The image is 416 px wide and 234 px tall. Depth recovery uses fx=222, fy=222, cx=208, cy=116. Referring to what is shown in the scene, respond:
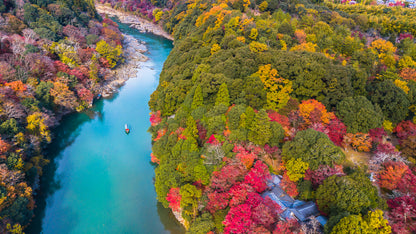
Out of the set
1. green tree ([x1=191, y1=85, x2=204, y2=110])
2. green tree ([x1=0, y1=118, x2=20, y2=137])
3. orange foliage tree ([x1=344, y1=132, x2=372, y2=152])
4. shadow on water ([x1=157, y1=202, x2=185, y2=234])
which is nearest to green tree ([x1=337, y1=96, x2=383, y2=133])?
orange foliage tree ([x1=344, y1=132, x2=372, y2=152])

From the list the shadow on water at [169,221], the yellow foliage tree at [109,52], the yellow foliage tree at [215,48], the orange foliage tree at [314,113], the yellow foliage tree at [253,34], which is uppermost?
the yellow foliage tree at [253,34]

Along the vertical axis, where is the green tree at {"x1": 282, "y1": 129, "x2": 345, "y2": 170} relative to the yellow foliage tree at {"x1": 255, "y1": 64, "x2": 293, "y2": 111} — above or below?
below

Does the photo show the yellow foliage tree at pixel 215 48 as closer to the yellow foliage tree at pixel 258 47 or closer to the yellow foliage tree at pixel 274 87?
the yellow foliage tree at pixel 258 47

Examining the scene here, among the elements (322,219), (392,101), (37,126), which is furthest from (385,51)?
(37,126)

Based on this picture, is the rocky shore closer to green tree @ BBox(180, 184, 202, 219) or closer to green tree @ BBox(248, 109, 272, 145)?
green tree @ BBox(180, 184, 202, 219)

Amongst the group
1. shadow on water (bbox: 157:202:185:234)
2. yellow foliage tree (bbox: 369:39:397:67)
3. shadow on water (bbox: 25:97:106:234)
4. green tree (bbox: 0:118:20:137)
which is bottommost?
shadow on water (bbox: 25:97:106:234)

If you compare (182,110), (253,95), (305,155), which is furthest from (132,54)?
(305,155)

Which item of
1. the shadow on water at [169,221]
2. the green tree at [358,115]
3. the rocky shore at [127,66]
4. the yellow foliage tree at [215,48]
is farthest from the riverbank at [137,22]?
the green tree at [358,115]
